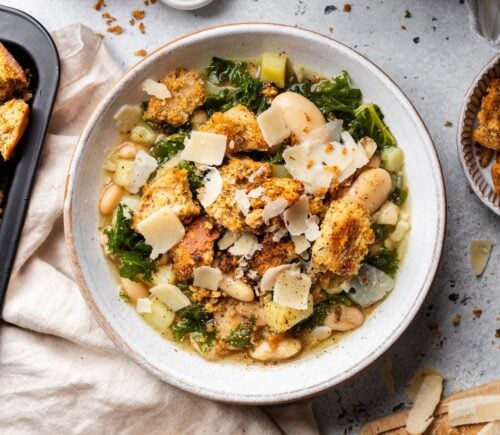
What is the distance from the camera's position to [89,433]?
10.5 feet

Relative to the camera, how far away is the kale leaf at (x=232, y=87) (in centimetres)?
304

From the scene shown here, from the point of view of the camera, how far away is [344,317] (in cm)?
298

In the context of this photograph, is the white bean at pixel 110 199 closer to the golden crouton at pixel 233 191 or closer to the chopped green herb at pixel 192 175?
the chopped green herb at pixel 192 175

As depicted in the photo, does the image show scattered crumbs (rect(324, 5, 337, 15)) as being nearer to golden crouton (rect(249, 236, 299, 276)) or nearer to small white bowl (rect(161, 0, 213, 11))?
small white bowl (rect(161, 0, 213, 11))

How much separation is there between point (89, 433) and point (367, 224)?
5.34 ft

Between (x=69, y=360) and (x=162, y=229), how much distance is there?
0.86 meters

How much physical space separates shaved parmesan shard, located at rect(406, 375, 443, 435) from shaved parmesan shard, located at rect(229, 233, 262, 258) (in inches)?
42.2

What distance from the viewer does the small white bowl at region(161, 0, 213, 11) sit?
10.6 feet

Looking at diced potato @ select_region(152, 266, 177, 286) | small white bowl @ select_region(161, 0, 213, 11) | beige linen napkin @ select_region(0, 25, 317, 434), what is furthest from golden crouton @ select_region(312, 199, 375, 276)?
small white bowl @ select_region(161, 0, 213, 11)

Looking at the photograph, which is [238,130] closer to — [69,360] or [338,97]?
[338,97]

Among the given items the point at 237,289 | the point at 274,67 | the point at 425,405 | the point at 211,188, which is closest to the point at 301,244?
the point at 237,289

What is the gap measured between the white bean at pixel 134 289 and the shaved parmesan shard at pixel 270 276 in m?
0.55

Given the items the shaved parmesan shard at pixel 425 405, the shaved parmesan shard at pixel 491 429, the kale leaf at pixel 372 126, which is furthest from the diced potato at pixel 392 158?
the shaved parmesan shard at pixel 491 429

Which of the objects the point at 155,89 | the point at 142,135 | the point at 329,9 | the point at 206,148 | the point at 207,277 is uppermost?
the point at 329,9
